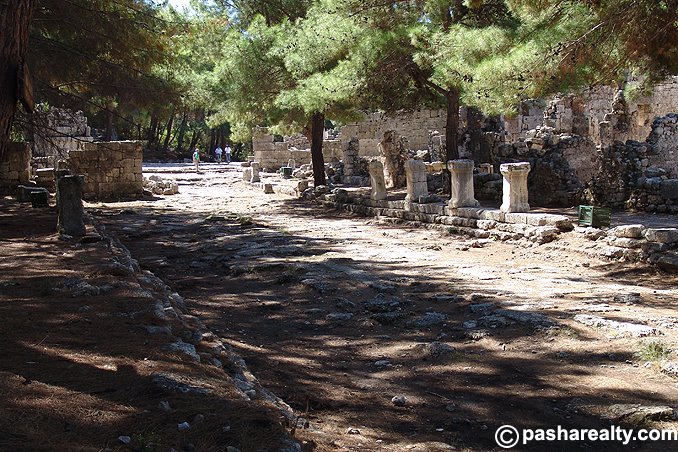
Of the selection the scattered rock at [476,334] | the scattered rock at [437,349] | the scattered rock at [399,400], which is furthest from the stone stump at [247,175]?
the scattered rock at [399,400]

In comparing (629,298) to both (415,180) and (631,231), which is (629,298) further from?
(415,180)

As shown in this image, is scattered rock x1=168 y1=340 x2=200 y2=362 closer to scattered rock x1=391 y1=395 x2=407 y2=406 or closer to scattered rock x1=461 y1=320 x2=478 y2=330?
scattered rock x1=391 y1=395 x2=407 y2=406

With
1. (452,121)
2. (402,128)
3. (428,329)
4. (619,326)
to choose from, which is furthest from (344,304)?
(402,128)

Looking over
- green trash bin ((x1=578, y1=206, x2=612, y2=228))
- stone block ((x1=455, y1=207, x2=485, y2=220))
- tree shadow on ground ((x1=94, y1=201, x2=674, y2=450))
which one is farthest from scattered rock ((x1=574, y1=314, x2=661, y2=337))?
stone block ((x1=455, y1=207, x2=485, y2=220))

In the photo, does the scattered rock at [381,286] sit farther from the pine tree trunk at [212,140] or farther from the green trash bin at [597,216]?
the pine tree trunk at [212,140]

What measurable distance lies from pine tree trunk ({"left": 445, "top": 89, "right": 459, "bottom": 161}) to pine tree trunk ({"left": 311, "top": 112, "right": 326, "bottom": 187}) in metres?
5.13

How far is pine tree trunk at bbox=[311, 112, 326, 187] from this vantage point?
860 inches

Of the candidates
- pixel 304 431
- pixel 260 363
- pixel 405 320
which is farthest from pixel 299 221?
pixel 304 431

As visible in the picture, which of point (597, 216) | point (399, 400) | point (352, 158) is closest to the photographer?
point (399, 400)

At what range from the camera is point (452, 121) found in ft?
56.1

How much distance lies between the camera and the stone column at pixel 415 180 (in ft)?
53.4

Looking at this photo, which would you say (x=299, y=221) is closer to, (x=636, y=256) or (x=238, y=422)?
(x=636, y=256)

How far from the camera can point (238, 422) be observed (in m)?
3.62

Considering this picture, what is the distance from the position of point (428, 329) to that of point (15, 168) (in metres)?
17.4
